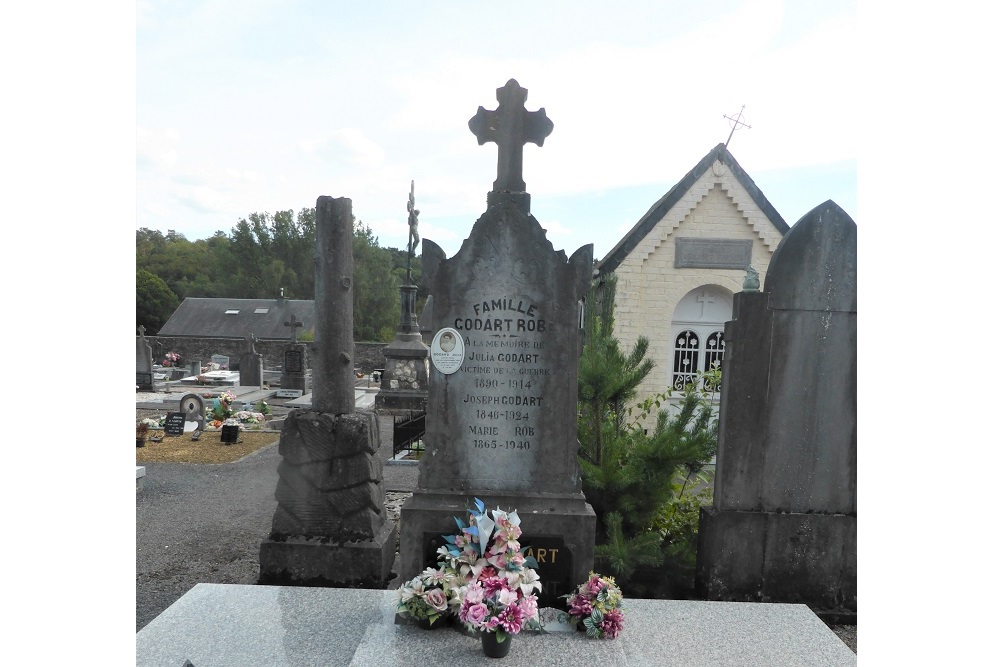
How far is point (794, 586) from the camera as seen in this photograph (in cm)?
411

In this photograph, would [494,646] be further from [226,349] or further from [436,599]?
[226,349]

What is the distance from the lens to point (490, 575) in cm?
292

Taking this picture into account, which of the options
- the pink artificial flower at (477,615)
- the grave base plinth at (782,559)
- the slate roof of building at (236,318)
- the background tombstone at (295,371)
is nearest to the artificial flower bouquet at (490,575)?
the pink artificial flower at (477,615)

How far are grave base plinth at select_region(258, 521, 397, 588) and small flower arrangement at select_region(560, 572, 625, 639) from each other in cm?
199

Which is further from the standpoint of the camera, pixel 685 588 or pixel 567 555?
pixel 685 588

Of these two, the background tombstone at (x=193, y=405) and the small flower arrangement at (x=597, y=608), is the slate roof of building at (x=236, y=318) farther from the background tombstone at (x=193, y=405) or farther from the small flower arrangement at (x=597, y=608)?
the small flower arrangement at (x=597, y=608)

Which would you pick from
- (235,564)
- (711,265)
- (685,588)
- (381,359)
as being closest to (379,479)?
(235,564)

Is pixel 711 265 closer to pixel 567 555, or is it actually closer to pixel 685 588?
pixel 685 588

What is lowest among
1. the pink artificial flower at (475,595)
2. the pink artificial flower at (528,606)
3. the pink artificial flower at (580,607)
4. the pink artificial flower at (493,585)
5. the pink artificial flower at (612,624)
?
the pink artificial flower at (612,624)

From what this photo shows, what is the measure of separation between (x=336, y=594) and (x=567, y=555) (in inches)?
61.4

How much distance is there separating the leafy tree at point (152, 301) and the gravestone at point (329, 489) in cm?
3804

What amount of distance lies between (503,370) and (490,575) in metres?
1.14

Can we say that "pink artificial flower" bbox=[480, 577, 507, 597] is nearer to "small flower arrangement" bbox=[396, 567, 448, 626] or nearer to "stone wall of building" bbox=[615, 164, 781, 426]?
"small flower arrangement" bbox=[396, 567, 448, 626]

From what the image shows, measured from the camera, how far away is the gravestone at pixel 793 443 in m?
4.11
